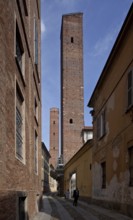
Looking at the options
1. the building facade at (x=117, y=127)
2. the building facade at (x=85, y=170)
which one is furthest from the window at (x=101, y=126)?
the building facade at (x=85, y=170)

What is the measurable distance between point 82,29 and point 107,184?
36.6 m

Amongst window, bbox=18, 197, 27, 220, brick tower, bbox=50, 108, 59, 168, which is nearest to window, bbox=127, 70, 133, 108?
window, bbox=18, 197, 27, 220

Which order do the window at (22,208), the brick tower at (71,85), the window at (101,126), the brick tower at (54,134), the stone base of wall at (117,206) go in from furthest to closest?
1. the brick tower at (54,134)
2. the brick tower at (71,85)
3. the window at (101,126)
4. the stone base of wall at (117,206)
5. the window at (22,208)

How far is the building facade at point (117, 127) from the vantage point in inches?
562

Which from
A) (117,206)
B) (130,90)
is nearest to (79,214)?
(117,206)

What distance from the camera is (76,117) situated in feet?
156

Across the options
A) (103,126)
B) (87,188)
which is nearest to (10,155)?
(103,126)

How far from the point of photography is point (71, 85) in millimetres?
49188

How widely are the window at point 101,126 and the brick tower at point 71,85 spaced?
24098 millimetres

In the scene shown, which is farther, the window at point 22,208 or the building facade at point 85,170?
the building facade at point 85,170

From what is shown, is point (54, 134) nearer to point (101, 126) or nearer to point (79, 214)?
point (101, 126)

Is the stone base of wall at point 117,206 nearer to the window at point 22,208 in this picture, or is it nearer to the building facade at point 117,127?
the building facade at point 117,127

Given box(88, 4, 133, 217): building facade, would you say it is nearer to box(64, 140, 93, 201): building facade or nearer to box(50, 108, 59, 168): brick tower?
box(64, 140, 93, 201): building facade

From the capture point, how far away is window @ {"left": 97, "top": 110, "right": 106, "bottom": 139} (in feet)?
67.4
